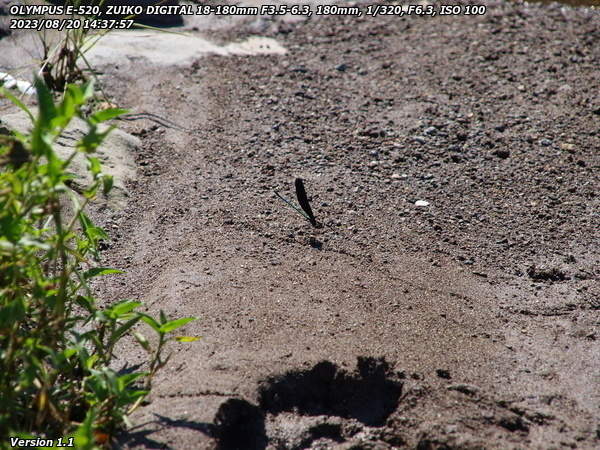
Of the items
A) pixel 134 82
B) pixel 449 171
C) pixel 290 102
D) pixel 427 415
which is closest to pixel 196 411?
pixel 427 415

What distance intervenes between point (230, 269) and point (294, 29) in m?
3.14

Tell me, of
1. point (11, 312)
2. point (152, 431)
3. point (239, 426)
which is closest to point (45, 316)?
point (11, 312)

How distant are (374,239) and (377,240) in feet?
0.05

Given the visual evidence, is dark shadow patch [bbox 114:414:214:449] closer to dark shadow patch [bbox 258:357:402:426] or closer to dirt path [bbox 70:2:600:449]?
dirt path [bbox 70:2:600:449]

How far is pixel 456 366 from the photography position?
2396mm

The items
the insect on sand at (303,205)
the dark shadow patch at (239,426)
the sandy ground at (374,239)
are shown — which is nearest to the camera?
the dark shadow patch at (239,426)

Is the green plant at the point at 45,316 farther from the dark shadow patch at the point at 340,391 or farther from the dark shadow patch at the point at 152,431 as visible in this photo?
the dark shadow patch at the point at 340,391

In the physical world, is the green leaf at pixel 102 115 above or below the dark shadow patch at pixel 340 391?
above

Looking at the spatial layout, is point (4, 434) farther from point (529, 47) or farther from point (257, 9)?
point (257, 9)

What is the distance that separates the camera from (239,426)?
7.14 feet

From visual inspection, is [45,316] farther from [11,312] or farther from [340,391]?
[340,391]

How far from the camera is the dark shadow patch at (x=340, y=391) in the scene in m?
2.28

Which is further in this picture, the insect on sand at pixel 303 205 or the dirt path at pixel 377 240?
the insect on sand at pixel 303 205

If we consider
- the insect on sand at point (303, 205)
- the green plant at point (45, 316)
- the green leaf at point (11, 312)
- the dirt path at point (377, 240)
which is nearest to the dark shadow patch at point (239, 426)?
the dirt path at point (377, 240)
